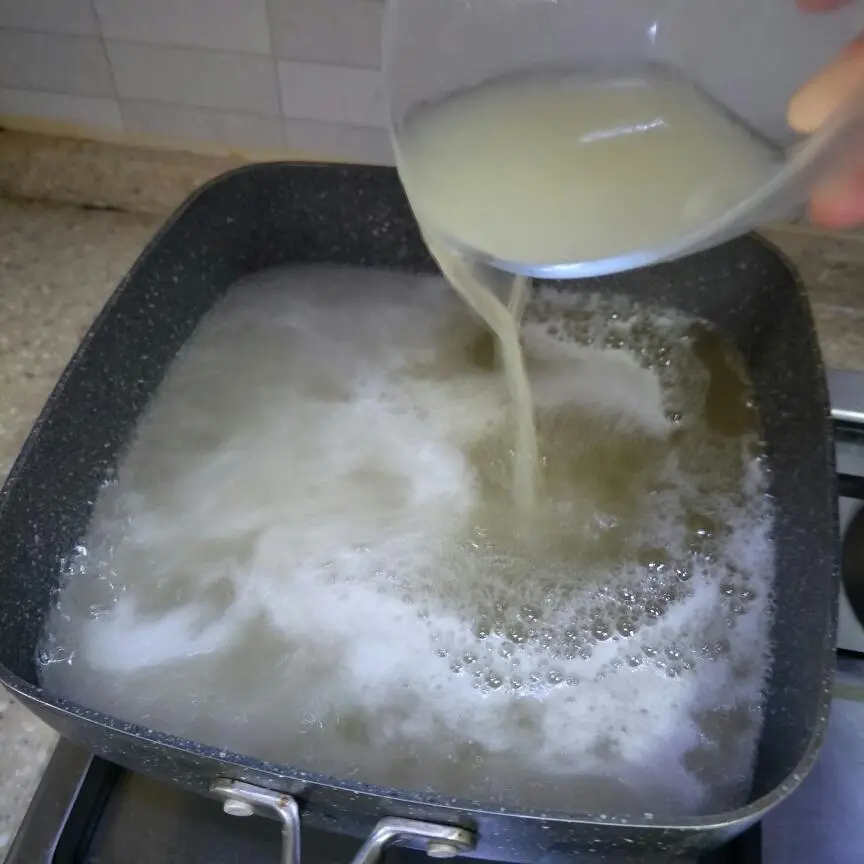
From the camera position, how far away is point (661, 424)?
27.5 inches

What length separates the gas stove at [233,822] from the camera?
49 centimetres

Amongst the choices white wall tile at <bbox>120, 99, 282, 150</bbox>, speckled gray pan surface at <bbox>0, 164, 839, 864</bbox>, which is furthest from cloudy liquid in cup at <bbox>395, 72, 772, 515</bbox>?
white wall tile at <bbox>120, 99, 282, 150</bbox>

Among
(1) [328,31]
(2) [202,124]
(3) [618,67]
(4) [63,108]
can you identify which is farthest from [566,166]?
(4) [63,108]

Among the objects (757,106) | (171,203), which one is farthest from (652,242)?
(171,203)

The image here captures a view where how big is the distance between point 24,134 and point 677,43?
55 cm

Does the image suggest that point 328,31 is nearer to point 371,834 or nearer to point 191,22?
point 191,22

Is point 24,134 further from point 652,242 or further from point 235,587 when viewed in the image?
point 652,242

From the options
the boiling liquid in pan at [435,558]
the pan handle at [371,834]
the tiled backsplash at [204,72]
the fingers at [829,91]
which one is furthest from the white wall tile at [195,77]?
the pan handle at [371,834]

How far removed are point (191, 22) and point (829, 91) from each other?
0.47 m

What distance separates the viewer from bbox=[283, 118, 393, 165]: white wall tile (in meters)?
0.76

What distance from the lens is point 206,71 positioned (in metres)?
0.74

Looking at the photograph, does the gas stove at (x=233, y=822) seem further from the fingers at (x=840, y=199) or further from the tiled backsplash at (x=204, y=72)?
the tiled backsplash at (x=204, y=72)

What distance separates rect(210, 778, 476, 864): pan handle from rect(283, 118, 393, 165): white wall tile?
0.51 m

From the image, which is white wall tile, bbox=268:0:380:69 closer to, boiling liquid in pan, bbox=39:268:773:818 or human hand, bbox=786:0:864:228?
boiling liquid in pan, bbox=39:268:773:818
